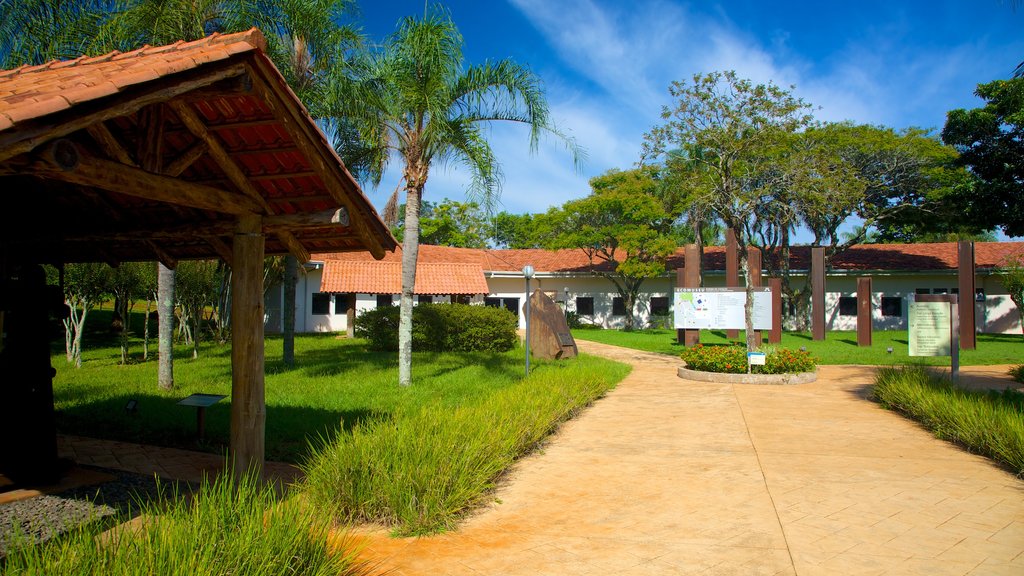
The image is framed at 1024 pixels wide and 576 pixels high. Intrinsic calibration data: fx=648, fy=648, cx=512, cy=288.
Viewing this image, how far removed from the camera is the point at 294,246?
6496mm

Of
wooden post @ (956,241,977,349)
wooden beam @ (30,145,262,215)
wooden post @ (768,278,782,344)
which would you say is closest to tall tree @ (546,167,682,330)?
wooden post @ (768,278,782,344)

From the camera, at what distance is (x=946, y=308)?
12.0 m

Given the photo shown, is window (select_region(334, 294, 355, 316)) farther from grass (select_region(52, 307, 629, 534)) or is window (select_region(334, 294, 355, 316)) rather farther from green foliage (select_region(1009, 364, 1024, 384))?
green foliage (select_region(1009, 364, 1024, 384))

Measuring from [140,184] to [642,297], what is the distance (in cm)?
3102

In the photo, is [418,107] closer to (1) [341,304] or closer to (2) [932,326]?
(2) [932,326]

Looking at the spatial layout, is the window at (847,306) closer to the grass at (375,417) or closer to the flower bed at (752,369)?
the grass at (375,417)

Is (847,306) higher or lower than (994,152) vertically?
lower

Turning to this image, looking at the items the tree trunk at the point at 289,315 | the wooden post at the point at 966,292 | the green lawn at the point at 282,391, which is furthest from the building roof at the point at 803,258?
the green lawn at the point at 282,391

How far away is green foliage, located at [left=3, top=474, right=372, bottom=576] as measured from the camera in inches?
115

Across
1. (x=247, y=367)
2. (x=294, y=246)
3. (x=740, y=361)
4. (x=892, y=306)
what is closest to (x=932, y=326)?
(x=740, y=361)

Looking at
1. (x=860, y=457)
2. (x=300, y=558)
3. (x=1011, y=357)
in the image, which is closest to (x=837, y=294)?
(x=1011, y=357)

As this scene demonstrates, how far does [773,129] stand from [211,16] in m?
13.6

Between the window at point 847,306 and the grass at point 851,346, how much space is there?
6.60ft

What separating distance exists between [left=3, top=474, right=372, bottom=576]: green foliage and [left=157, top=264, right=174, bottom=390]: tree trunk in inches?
329
